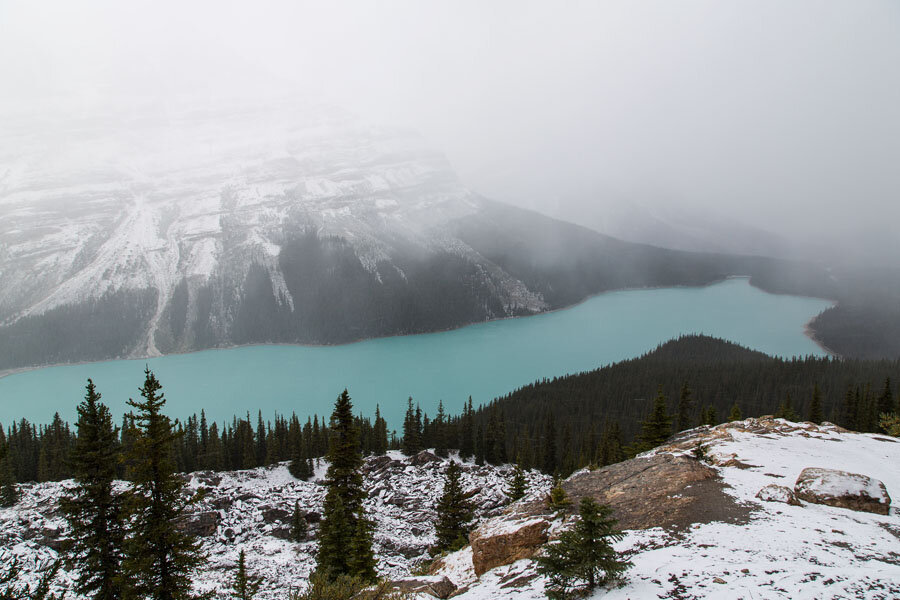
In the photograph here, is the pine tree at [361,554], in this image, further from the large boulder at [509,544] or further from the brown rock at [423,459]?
→ the brown rock at [423,459]

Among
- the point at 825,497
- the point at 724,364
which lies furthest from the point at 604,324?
the point at 825,497

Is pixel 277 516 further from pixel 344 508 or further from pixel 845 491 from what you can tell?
pixel 845 491

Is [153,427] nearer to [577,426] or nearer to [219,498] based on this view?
[219,498]

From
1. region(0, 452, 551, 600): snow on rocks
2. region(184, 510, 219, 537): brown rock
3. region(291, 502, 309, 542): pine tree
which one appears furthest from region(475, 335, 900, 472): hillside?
region(184, 510, 219, 537): brown rock

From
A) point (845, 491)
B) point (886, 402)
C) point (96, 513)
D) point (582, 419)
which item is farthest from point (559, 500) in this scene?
point (582, 419)

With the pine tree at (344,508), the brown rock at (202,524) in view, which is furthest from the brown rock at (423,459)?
the pine tree at (344,508)
